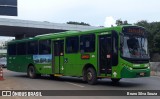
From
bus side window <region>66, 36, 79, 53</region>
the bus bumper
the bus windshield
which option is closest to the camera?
the bus bumper

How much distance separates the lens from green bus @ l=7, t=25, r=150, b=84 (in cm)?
1777

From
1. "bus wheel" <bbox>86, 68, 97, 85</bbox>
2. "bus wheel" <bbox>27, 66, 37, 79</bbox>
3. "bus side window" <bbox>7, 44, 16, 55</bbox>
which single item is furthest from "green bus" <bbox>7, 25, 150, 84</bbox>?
"bus side window" <bbox>7, 44, 16, 55</bbox>

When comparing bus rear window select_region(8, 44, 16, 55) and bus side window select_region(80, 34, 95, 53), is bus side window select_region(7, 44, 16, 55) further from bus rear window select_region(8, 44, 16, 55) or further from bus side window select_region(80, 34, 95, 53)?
bus side window select_region(80, 34, 95, 53)

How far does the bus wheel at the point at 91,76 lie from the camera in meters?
19.1

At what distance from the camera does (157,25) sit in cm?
5253

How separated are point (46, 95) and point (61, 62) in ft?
24.3

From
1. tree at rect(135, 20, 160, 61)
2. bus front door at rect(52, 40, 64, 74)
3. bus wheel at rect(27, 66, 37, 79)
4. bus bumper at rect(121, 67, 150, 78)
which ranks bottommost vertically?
bus wheel at rect(27, 66, 37, 79)

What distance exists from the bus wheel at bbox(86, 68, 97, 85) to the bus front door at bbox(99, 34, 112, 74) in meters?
0.52

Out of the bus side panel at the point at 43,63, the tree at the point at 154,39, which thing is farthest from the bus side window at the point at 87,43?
the tree at the point at 154,39

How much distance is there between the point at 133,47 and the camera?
1800 centimetres

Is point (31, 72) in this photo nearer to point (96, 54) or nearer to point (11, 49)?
point (11, 49)

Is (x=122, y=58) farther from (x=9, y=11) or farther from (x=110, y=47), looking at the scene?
(x=9, y=11)

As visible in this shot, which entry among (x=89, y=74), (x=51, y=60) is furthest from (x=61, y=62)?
(x=89, y=74)

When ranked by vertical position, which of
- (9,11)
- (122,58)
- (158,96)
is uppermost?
(9,11)
